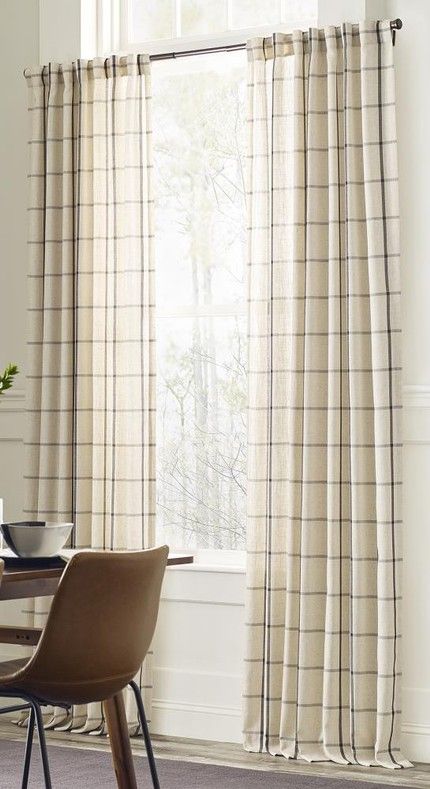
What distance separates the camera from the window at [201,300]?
4875 mm

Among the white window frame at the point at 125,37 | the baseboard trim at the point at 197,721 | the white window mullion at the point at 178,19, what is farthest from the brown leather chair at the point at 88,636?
the white window mullion at the point at 178,19

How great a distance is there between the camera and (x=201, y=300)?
4965 millimetres

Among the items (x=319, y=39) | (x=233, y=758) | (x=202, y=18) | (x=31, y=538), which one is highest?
(x=202, y=18)

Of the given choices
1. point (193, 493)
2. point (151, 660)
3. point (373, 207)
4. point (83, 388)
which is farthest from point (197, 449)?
point (373, 207)

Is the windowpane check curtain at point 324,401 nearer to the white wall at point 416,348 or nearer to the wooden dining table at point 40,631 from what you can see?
the white wall at point 416,348

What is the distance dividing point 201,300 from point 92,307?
1.42ft

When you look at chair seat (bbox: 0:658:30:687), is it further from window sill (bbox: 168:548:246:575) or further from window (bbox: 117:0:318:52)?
window (bbox: 117:0:318:52)

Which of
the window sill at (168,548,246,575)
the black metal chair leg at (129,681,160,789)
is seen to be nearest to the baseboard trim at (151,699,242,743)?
the window sill at (168,548,246,575)

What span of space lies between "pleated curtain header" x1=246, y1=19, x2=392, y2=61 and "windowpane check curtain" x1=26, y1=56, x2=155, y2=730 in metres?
0.49

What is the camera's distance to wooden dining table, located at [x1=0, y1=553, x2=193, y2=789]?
2920 millimetres

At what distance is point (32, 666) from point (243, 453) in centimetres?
204

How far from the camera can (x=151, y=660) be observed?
468 centimetres

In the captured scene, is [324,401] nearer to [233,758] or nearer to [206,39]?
[233,758]

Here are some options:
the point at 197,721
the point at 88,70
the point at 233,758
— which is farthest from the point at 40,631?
the point at 88,70
